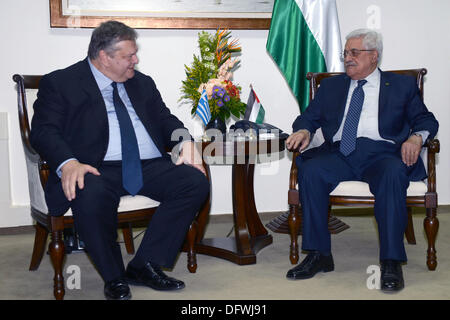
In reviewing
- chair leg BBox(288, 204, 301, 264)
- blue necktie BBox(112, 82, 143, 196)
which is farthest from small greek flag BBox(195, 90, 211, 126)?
chair leg BBox(288, 204, 301, 264)

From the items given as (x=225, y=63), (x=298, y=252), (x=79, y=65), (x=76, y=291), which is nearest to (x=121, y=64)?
(x=79, y=65)

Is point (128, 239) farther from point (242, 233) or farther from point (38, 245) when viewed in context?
point (242, 233)

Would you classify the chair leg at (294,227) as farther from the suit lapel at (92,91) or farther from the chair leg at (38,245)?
the chair leg at (38,245)

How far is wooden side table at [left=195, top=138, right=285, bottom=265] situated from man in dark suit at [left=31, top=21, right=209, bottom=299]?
25 cm

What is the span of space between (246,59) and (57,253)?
2.18 meters

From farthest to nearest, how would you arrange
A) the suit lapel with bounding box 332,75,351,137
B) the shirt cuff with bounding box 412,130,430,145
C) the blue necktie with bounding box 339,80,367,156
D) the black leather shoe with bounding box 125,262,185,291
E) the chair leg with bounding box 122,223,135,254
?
the chair leg with bounding box 122,223,135,254 → the suit lapel with bounding box 332,75,351,137 → the blue necktie with bounding box 339,80,367,156 → the shirt cuff with bounding box 412,130,430,145 → the black leather shoe with bounding box 125,262,185,291

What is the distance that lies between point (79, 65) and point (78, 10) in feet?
3.65

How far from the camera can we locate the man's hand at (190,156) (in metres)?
2.93

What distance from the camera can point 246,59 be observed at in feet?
13.6

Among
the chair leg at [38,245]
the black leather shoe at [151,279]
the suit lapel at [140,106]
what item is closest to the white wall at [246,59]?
the chair leg at [38,245]

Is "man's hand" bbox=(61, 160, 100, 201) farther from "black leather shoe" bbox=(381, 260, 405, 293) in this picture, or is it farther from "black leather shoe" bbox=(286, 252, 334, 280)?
"black leather shoe" bbox=(381, 260, 405, 293)

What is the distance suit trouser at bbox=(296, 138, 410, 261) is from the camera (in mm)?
2799

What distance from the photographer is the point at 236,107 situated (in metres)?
3.30

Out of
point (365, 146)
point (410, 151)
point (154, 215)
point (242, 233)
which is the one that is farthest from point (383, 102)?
point (154, 215)
